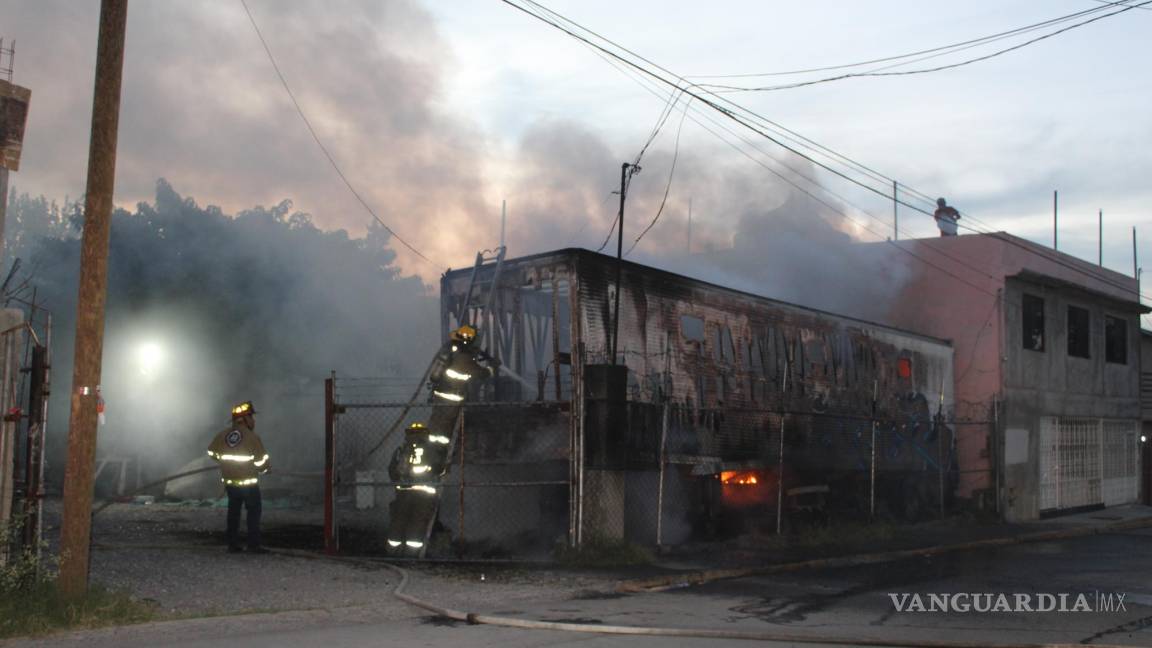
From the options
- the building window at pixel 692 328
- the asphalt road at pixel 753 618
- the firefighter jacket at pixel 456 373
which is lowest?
the asphalt road at pixel 753 618

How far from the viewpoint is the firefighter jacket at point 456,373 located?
467 inches

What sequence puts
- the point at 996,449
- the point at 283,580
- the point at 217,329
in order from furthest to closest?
the point at 217,329 → the point at 996,449 → the point at 283,580

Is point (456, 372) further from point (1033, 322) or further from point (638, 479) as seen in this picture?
point (1033, 322)

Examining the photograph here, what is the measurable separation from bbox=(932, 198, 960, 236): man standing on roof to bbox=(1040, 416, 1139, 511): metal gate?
5.39 metres

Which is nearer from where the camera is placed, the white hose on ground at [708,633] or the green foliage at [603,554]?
the white hose on ground at [708,633]

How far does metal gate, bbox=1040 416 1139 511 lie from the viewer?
24156mm

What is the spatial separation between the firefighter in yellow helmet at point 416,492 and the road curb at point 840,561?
106 inches

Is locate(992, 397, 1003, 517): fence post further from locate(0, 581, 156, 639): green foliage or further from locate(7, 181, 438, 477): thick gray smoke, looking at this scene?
locate(0, 581, 156, 639): green foliage

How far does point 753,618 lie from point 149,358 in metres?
21.2

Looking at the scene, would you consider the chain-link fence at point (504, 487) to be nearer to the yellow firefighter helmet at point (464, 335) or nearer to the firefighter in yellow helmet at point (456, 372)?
the firefighter in yellow helmet at point (456, 372)

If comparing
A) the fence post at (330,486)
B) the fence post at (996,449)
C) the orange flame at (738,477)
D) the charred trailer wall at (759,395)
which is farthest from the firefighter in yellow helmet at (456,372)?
the fence post at (996,449)

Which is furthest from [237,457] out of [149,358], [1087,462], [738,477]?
[1087,462]

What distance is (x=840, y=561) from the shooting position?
1322 cm

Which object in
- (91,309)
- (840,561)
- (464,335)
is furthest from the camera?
(840,561)
